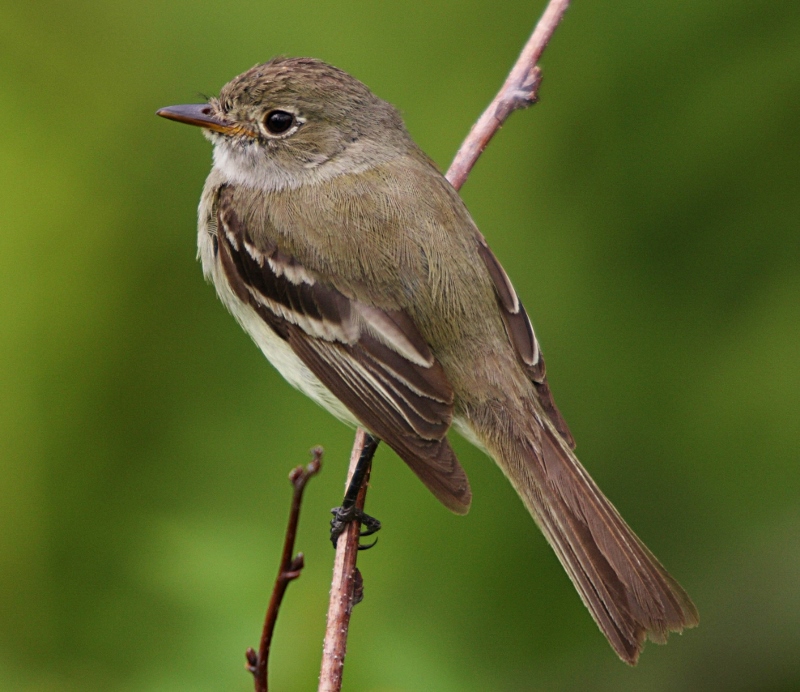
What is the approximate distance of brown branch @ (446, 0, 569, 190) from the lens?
146 inches

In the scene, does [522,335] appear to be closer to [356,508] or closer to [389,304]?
[389,304]

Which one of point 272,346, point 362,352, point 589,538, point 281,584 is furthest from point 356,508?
point 281,584

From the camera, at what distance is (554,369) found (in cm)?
402

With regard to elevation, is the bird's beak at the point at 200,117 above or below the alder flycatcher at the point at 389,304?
above

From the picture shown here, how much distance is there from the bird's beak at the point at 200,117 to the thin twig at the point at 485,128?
2.55 feet

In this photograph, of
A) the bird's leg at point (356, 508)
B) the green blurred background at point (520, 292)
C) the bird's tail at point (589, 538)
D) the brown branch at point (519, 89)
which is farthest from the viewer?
the brown branch at point (519, 89)

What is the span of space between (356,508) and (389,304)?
645 millimetres

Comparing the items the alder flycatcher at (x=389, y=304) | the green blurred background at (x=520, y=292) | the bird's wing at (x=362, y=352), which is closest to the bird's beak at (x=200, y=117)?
the alder flycatcher at (x=389, y=304)

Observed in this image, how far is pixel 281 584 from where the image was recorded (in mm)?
2502

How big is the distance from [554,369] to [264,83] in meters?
1.42

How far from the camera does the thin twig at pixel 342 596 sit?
2.64m

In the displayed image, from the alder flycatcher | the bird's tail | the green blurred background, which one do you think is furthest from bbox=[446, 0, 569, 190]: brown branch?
the bird's tail

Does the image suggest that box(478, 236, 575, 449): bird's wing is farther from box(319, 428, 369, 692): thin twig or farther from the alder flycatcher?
box(319, 428, 369, 692): thin twig

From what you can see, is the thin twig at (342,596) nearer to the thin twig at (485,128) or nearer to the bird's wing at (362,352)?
the thin twig at (485,128)
